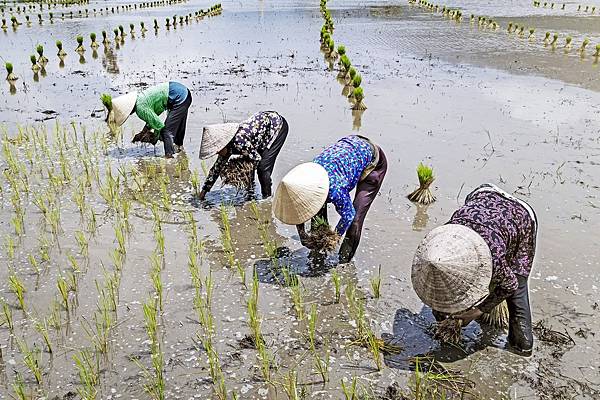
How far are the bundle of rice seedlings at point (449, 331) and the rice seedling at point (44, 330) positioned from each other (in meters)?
2.68

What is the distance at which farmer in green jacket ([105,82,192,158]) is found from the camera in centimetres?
658

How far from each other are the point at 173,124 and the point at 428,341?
16.0ft

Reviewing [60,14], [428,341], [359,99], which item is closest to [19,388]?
[428,341]

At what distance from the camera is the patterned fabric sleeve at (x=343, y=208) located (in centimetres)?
408

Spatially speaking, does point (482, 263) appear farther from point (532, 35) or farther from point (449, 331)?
point (532, 35)

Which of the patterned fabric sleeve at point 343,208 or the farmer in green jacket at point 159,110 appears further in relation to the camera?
the farmer in green jacket at point 159,110

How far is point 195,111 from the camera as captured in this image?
9883mm

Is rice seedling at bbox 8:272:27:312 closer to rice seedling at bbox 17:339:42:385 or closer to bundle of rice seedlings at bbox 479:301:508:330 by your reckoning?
rice seedling at bbox 17:339:42:385

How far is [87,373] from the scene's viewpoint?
3.28 m

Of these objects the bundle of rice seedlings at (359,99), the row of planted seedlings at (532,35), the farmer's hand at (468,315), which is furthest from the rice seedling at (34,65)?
the row of planted seedlings at (532,35)

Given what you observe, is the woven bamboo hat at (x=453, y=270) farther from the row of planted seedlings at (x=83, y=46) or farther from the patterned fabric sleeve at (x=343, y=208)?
the row of planted seedlings at (x=83, y=46)

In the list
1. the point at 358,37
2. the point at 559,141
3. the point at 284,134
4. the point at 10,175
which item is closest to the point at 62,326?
the point at 284,134

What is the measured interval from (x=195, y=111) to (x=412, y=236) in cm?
600

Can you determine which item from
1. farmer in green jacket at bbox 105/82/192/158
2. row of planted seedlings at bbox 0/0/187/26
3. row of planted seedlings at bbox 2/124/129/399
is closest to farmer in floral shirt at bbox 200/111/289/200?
row of planted seedlings at bbox 2/124/129/399
